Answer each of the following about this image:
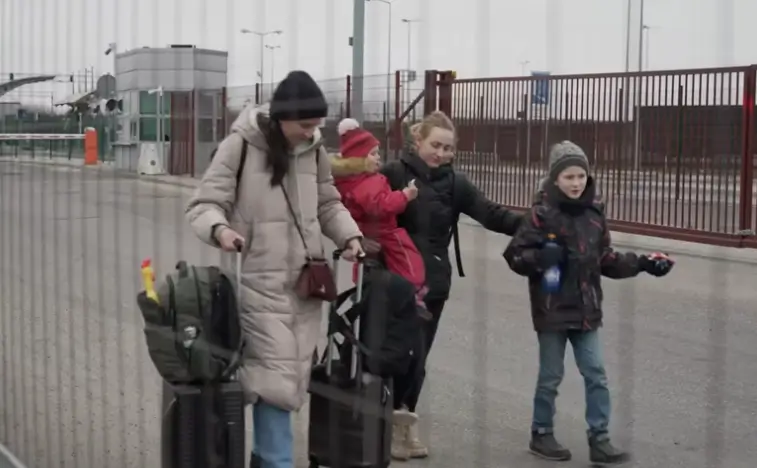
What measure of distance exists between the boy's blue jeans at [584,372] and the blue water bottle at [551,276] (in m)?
0.19

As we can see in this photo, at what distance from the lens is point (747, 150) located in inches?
144

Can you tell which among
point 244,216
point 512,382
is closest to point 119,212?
point 244,216

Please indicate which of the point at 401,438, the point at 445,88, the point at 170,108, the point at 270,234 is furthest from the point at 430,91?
the point at 401,438

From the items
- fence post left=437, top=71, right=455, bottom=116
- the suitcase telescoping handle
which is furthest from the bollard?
fence post left=437, top=71, right=455, bottom=116

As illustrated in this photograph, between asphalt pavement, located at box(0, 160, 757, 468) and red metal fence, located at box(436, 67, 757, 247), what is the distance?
0.39 meters

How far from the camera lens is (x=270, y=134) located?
259cm

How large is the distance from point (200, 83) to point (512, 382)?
2.70 m

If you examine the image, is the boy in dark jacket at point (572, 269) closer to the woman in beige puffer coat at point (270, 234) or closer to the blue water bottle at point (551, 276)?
the blue water bottle at point (551, 276)

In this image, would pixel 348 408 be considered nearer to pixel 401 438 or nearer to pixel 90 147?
pixel 401 438

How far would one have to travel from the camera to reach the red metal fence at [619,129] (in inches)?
90.7

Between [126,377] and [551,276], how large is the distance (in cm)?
149

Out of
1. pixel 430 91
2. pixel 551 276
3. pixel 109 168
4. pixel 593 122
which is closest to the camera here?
pixel 430 91

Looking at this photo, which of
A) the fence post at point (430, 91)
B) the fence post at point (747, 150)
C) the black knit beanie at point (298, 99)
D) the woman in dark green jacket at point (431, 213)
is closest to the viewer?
the fence post at point (430, 91)

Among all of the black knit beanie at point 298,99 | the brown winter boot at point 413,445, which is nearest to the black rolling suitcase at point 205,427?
the black knit beanie at point 298,99
